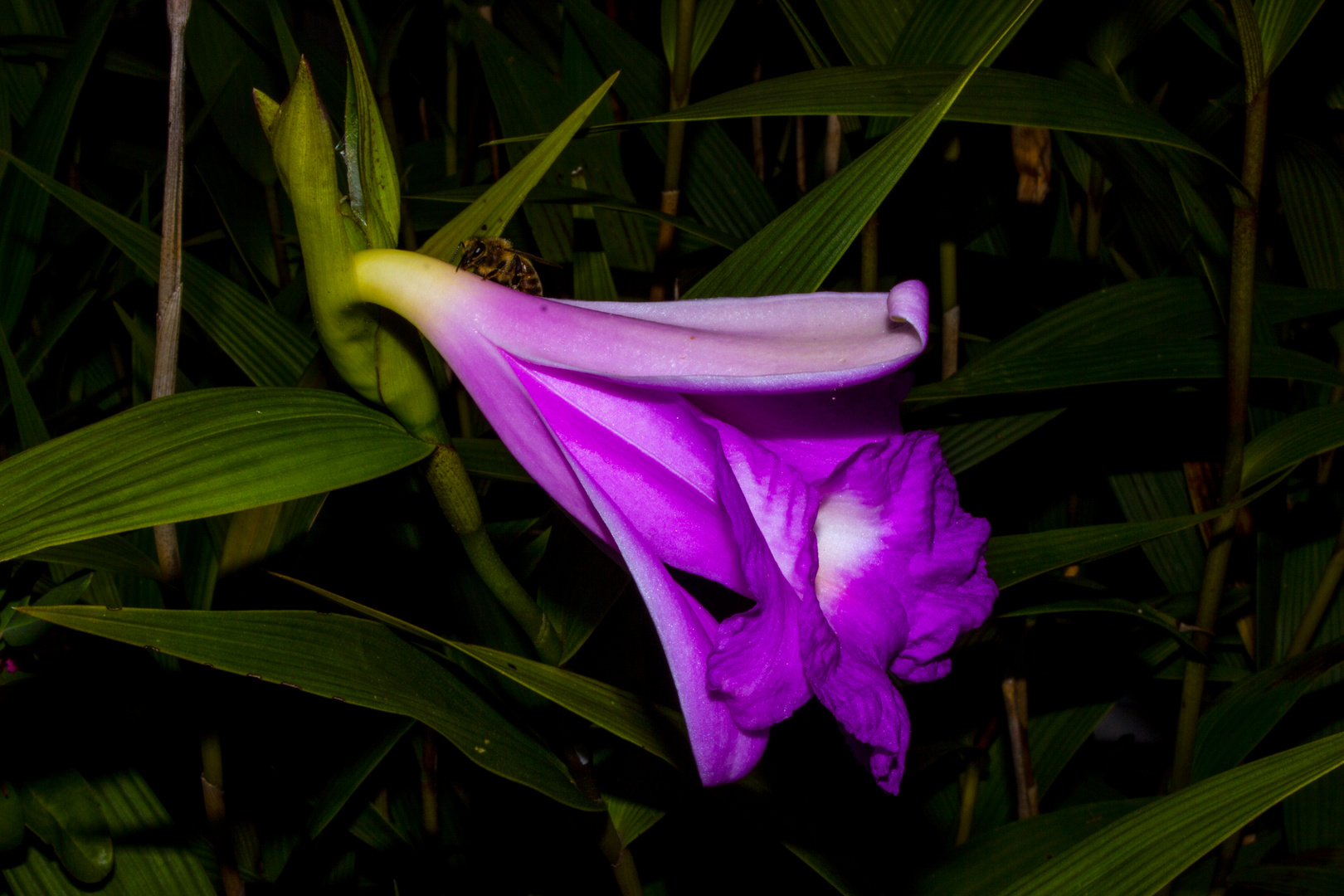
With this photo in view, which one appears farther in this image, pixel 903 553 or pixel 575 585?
pixel 575 585

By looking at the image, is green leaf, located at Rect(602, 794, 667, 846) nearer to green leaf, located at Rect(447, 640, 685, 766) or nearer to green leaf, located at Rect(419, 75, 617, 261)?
green leaf, located at Rect(447, 640, 685, 766)

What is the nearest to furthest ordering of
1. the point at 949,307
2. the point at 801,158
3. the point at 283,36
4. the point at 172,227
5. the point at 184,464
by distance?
1. the point at 184,464
2. the point at 172,227
3. the point at 283,36
4. the point at 949,307
5. the point at 801,158

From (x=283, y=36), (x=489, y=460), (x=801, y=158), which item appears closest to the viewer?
(x=489, y=460)

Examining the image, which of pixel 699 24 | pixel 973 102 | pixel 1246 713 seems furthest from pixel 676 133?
pixel 1246 713

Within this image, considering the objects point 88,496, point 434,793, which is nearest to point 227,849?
point 434,793

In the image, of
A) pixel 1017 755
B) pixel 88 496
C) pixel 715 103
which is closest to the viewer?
pixel 88 496

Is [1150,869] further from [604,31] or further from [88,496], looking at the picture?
[604,31]

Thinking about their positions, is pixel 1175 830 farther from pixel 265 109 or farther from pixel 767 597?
pixel 265 109

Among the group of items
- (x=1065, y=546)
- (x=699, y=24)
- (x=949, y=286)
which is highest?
(x=699, y=24)
